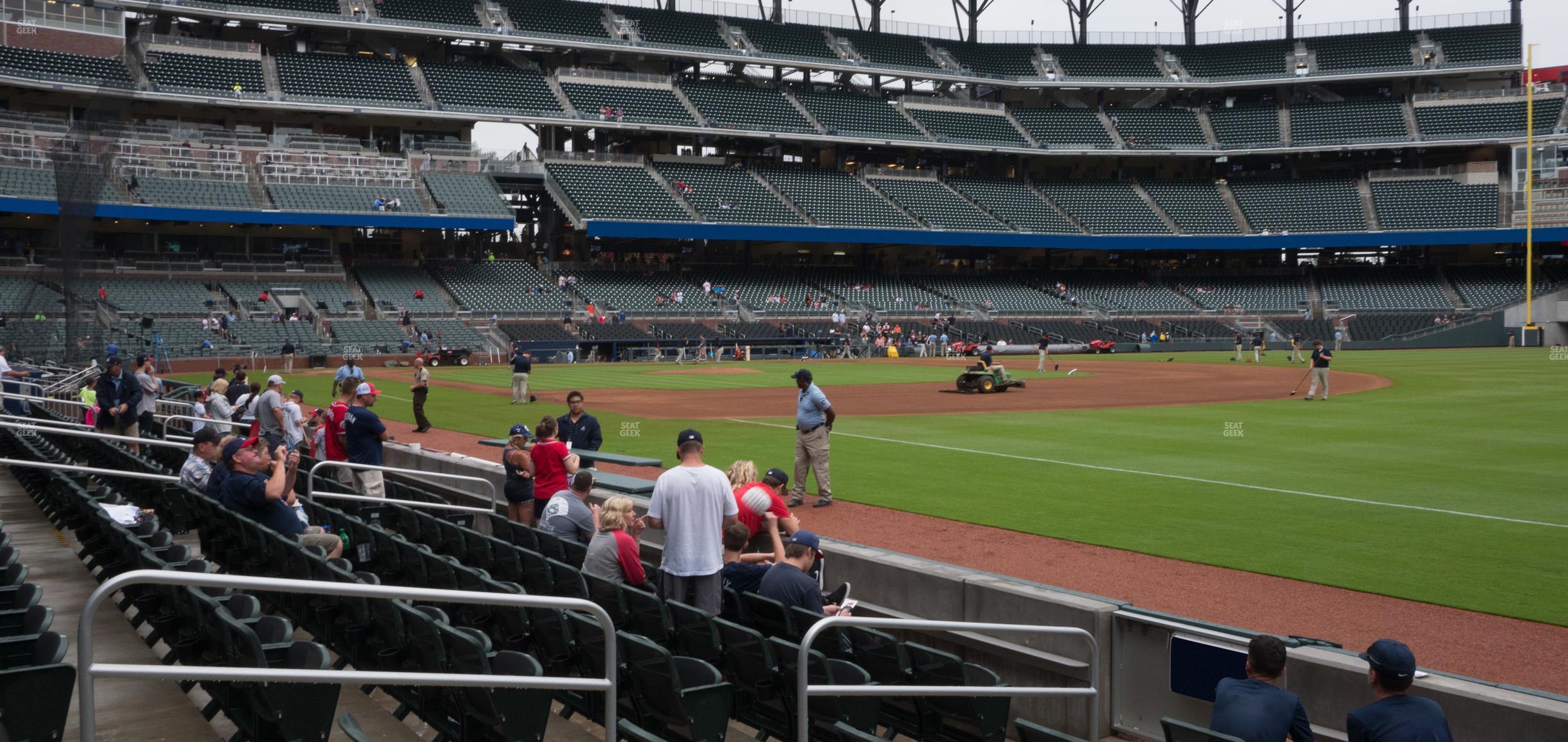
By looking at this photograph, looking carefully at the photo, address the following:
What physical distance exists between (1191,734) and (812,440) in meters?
10.7

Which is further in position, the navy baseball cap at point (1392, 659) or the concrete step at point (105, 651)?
the concrete step at point (105, 651)

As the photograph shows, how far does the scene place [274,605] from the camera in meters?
8.63

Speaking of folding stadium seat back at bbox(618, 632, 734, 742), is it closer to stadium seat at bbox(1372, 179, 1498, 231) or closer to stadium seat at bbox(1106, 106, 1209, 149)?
stadium seat at bbox(1372, 179, 1498, 231)

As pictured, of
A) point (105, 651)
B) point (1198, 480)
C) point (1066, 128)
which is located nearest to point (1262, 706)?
point (105, 651)

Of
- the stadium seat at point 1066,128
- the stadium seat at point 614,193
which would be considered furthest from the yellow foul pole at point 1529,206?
the stadium seat at point 614,193

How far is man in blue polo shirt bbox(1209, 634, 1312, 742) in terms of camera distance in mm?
5617

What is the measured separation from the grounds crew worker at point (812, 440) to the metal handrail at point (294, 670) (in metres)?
10.00

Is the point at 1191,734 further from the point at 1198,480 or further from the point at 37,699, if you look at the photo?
the point at 1198,480

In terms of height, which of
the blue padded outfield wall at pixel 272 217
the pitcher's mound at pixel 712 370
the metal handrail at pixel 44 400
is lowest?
the metal handrail at pixel 44 400

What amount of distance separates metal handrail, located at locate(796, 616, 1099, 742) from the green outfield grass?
481 cm

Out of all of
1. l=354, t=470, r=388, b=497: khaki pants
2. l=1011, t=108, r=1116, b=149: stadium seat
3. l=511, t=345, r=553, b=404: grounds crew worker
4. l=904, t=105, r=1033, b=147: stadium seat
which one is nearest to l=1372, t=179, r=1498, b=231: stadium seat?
l=1011, t=108, r=1116, b=149: stadium seat

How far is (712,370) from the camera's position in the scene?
4809cm

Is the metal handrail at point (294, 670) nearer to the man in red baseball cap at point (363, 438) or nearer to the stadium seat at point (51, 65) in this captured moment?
the man in red baseball cap at point (363, 438)

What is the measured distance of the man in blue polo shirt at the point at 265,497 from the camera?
30.0ft
